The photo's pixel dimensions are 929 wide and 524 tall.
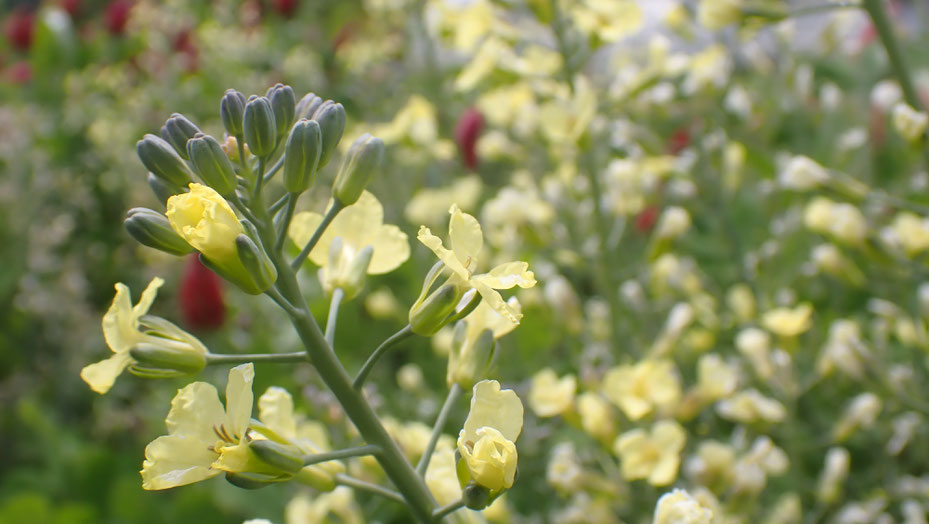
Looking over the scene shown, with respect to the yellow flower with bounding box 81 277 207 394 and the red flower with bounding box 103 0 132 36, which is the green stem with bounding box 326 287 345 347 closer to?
the yellow flower with bounding box 81 277 207 394

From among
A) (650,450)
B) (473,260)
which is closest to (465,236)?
(473,260)

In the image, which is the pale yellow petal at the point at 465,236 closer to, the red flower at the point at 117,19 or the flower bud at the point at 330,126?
the flower bud at the point at 330,126

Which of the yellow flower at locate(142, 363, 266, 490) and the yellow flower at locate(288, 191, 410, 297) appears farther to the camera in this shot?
the yellow flower at locate(288, 191, 410, 297)

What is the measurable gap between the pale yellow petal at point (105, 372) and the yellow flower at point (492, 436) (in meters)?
0.23

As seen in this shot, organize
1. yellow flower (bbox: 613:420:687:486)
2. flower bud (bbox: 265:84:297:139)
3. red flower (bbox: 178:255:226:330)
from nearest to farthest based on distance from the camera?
flower bud (bbox: 265:84:297:139)
yellow flower (bbox: 613:420:687:486)
red flower (bbox: 178:255:226:330)

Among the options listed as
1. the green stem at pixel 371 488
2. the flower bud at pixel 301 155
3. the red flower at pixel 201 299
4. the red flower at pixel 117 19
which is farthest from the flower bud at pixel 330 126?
the red flower at pixel 117 19

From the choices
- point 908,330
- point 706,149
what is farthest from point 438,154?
point 908,330

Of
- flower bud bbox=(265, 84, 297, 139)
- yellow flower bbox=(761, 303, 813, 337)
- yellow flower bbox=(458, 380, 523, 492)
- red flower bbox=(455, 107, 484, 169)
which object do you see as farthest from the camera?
red flower bbox=(455, 107, 484, 169)

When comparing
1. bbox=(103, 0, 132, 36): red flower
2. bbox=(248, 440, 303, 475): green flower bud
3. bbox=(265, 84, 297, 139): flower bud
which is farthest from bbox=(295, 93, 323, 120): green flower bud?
bbox=(103, 0, 132, 36): red flower

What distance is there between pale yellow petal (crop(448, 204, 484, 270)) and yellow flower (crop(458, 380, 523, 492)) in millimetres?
83

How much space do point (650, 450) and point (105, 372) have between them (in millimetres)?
532

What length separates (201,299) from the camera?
54.8 inches

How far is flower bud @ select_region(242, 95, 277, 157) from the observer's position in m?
0.51

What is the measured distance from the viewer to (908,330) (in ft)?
3.06
